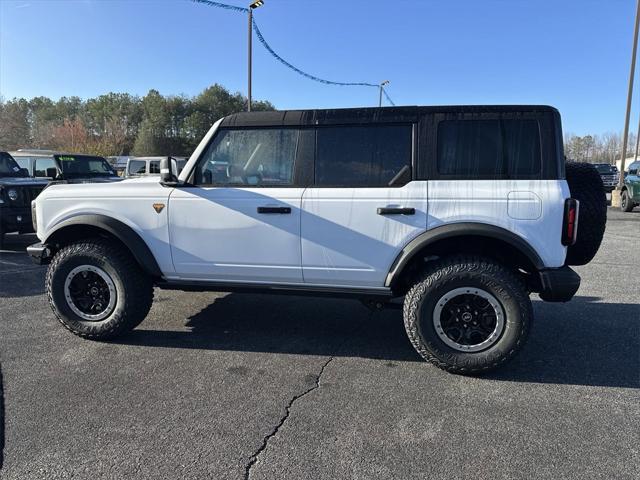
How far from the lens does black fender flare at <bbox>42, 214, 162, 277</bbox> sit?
12.7 ft

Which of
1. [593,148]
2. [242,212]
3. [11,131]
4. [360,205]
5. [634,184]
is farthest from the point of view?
[593,148]

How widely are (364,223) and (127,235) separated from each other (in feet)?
6.76

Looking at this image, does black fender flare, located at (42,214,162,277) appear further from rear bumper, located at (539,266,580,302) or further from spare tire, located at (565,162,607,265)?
spare tire, located at (565,162,607,265)

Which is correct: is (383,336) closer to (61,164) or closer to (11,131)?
(61,164)

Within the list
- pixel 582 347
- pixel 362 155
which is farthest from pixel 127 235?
pixel 582 347

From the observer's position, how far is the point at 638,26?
16.0 metres

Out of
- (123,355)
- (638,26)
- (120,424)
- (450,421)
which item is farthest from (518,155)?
(638,26)

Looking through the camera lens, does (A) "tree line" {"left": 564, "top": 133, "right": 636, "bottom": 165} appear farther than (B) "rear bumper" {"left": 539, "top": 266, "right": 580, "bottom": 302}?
Yes

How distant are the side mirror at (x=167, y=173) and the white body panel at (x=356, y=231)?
45.5 inches

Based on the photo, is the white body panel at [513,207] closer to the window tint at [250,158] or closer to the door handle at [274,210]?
the door handle at [274,210]

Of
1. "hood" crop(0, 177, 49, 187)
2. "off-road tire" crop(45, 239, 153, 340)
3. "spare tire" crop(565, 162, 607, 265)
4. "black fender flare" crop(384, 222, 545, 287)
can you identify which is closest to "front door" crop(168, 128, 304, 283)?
"off-road tire" crop(45, 239, 153, 340)

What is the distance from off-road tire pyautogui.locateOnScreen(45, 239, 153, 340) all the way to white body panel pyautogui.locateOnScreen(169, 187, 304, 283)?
1.42 ft

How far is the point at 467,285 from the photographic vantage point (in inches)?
132

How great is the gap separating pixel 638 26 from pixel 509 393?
18447 millimetres
